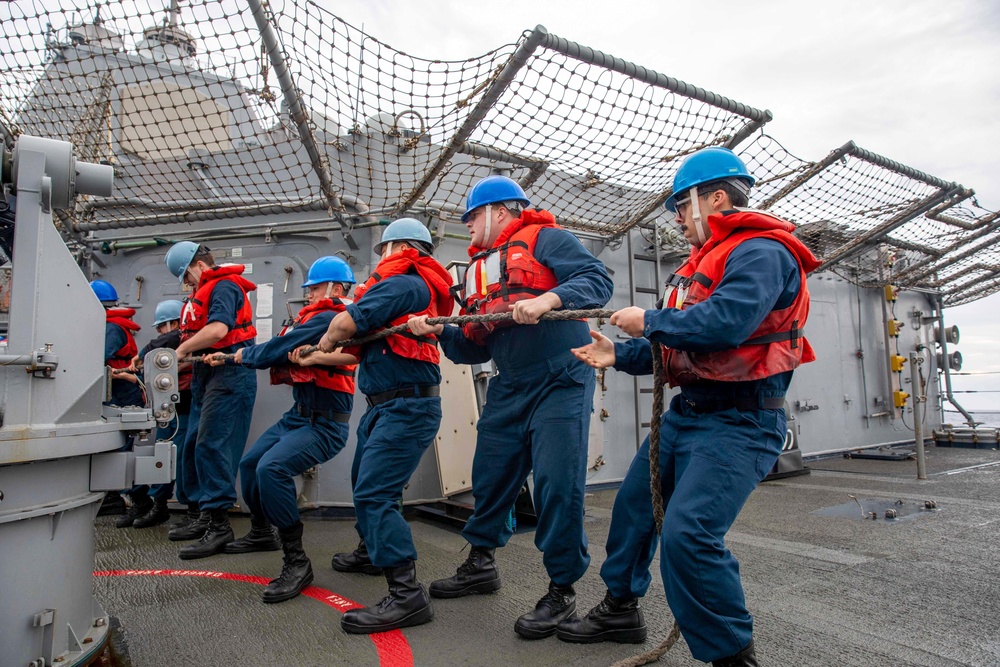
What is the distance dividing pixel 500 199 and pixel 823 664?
228 cm

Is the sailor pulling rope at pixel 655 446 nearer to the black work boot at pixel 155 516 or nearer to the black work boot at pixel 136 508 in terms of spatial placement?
the black work boot at pixel 155 516

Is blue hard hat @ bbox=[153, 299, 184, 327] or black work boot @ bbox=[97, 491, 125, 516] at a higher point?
blue hard hat @ bbox=[153, 299, 184, 327]

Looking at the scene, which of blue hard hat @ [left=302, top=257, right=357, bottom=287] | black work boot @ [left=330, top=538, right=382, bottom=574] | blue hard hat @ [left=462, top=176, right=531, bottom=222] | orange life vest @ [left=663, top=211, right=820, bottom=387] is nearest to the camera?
orange life vest @ [left=663, top=211, right=820, bottom=387]

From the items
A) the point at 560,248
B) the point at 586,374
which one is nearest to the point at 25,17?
the point at 560,248

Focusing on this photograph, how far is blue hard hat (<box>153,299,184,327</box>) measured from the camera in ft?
18.1

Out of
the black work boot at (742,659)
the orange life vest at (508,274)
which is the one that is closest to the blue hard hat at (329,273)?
the orange life vest at (508,274)

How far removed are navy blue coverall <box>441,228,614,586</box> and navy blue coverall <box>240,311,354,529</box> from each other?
3.34 ft

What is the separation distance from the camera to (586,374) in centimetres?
276

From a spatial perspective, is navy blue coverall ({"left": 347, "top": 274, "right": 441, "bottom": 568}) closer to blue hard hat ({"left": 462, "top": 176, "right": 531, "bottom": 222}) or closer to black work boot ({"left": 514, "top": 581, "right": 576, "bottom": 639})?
blue hard hat ({"left": 462, "top": 176, "right": 531, "bottom": 222})

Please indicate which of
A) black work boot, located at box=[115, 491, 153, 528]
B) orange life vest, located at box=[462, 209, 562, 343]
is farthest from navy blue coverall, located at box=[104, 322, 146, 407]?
orange life vest, located at box=[462, 209, 562, 343]

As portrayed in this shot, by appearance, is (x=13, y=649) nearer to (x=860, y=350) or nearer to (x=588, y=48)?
(x=588, y=48)

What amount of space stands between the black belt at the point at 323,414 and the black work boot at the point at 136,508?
2.34 m

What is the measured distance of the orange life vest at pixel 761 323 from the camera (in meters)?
1.97

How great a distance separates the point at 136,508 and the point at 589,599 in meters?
3.92
